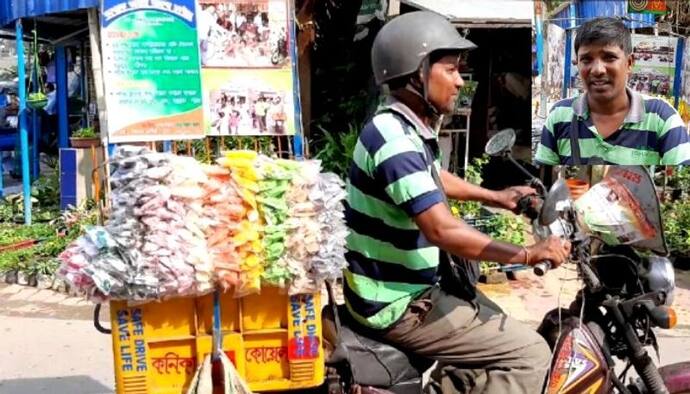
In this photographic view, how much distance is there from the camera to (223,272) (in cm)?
234

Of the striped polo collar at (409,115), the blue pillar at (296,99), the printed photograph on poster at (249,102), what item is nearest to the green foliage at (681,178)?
the blue pillar at (296,99)

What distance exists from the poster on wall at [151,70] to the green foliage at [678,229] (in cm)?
420

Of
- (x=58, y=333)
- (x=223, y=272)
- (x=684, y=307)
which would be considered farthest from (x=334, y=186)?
(x=684, y=307)

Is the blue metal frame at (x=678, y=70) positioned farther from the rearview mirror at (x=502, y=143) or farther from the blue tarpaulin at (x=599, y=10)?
the rearview mirror at (x=502, y=143)

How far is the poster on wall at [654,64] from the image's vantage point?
296 inches

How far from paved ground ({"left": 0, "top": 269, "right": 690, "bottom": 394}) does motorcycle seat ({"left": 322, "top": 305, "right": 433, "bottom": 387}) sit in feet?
7.50

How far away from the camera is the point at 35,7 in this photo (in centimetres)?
761

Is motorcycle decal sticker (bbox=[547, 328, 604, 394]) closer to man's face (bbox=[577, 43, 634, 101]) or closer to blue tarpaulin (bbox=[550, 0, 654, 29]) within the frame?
man's face (bbox=[577, 43, 634, 101])

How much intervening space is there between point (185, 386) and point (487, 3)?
19.6ft

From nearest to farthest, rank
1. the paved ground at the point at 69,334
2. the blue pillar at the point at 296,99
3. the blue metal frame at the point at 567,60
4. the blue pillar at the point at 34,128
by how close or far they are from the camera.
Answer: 1. the paved ground at the point at 69,334
2. the blue pillar at the point at 296,99
3. the blue metal frame at the point at 567,60
4. the blue pillar at the point at 34,128

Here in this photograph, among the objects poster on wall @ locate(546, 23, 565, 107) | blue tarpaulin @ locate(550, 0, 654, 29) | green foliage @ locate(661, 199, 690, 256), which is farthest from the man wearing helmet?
blue tarpaulin @ locate(550, 0, 654, 29)

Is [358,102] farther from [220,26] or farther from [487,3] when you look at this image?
[220,26]

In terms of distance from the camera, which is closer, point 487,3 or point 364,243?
point 364,243

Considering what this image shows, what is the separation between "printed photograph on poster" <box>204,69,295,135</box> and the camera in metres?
6.73
